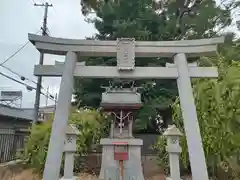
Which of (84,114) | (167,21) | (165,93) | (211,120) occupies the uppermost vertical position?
(167,21)

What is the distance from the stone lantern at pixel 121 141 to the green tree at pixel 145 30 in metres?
2.29

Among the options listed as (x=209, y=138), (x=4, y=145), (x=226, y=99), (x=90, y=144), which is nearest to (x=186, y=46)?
(x=226, y=99)

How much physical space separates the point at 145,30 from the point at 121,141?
20.0 feet

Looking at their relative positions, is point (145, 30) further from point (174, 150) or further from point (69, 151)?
point (69, 151)

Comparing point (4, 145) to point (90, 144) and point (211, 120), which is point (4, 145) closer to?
point (90, 144)

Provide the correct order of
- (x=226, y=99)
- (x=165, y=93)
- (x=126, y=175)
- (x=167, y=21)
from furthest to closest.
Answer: (x=167, y=21), (x=165, y=93), (x=126, y=175), (x=226, y=99)

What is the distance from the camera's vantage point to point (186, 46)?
5.77m

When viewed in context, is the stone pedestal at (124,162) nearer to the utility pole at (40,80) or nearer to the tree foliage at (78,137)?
the tree foliage at (78,137)

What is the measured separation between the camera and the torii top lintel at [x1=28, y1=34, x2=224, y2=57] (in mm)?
5684

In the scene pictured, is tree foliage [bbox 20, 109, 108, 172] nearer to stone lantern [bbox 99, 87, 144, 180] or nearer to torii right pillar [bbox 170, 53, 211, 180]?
stone lantern [bbox 99, 87, 144, 180]

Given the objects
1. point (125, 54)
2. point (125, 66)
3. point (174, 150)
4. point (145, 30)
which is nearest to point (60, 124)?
point (125, 66)

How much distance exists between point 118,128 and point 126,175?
73.2 inches

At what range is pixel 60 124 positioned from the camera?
5.23 meters

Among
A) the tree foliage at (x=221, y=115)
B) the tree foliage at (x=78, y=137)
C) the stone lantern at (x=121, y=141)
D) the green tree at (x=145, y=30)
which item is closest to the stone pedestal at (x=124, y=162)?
the stone lantern at (x=121, y=141)
